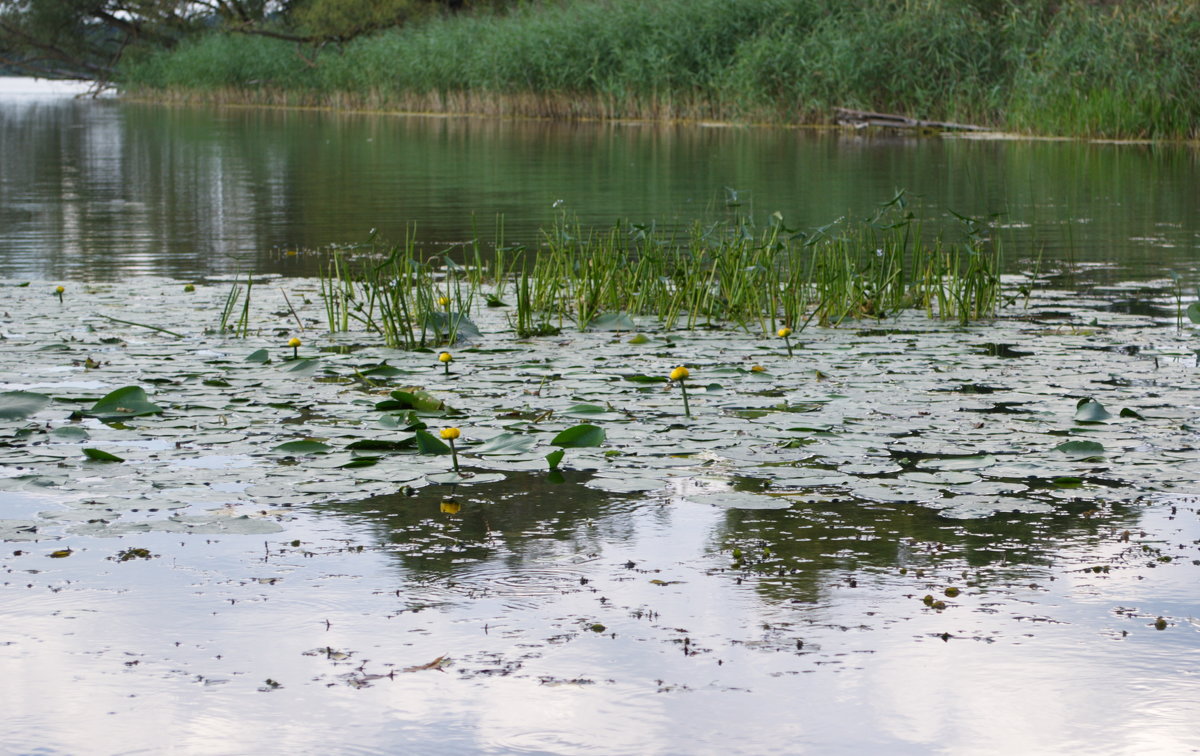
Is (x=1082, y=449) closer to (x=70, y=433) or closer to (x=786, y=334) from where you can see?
(x=786, y=334)

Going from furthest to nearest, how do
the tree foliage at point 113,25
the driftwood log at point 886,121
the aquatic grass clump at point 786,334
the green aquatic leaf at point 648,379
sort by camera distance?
the tree foliage at point 113,25, the driftwood log at point 886,121, the aquatic grass clump at point 786,334, the green aquatic leaf at point 648,379

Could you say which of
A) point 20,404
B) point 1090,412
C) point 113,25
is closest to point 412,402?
point 20,404

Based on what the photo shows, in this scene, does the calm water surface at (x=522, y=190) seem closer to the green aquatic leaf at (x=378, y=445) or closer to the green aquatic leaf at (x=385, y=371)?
the green aquatic leaf at (x=385, y=371)

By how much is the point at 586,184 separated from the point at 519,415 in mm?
9798

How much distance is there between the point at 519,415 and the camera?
14.7ft

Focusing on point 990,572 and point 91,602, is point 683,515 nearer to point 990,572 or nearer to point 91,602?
point 990,572

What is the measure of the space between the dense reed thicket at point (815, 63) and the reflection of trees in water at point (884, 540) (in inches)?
609

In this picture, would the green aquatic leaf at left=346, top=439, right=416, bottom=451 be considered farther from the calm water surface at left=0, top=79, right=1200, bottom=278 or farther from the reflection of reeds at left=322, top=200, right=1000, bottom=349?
the calm water surface at left=0, top=79, right=1200, bottom=278

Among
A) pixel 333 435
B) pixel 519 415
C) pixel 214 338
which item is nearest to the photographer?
pixel 333 435

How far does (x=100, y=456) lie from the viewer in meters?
3.89

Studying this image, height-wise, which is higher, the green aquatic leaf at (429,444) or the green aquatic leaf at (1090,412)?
the green aquatic leaf at (1090,412)

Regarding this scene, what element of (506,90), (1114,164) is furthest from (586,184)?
(506,90)

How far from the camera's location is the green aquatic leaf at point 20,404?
14.3 feet

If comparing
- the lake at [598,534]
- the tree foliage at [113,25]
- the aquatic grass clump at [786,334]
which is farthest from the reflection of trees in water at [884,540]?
the tree foliage at [113,25]
